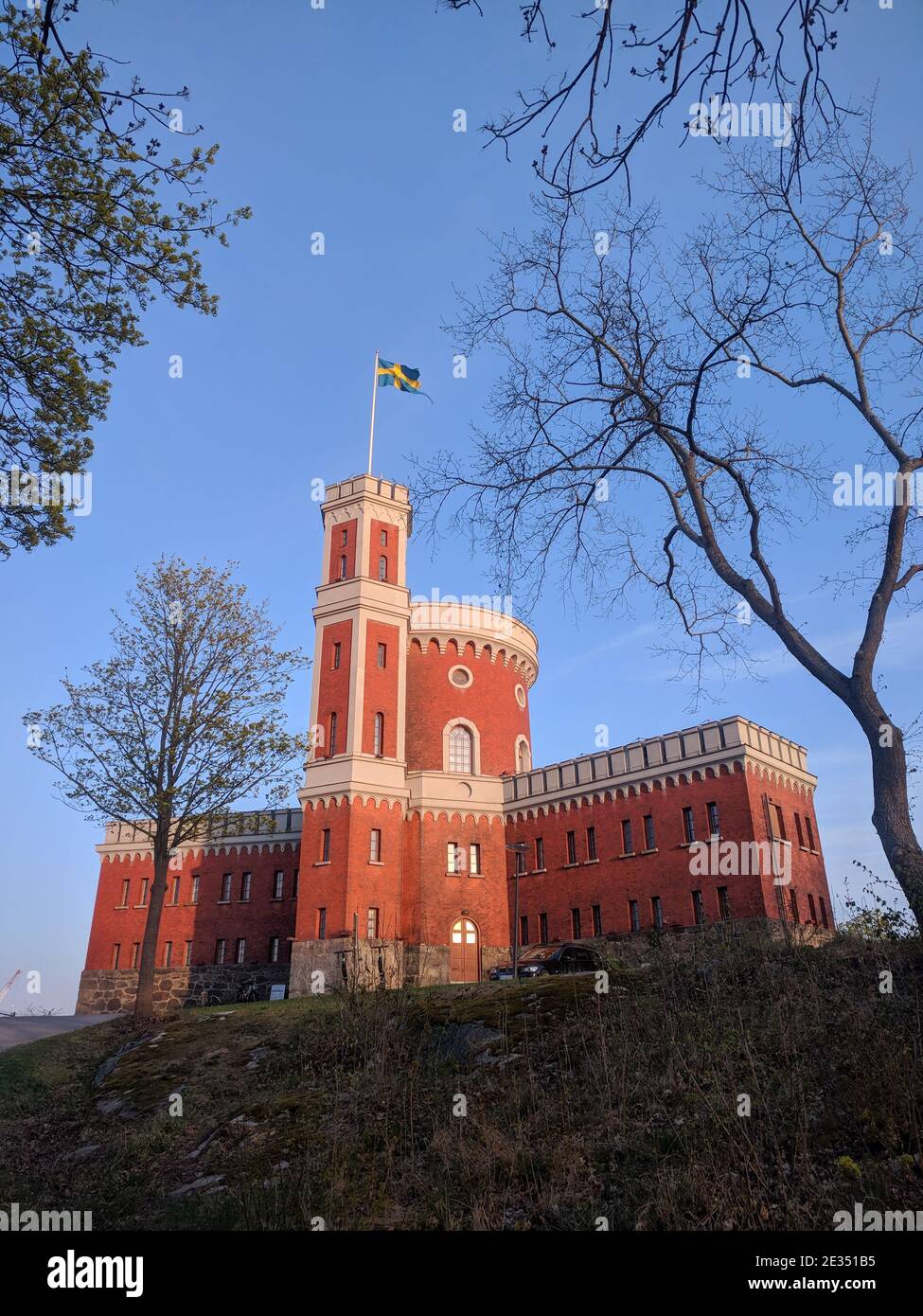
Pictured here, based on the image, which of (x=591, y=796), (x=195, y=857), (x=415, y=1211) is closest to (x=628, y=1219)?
(x=415, y=1211)

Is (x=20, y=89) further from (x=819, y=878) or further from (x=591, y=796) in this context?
(x=819, y=878)

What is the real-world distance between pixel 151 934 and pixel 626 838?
17573mm

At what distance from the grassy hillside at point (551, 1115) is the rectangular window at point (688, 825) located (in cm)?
1739

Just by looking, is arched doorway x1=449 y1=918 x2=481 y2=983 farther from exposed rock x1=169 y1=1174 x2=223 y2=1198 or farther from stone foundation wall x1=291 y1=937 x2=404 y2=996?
exposed rock x1=169 y1=1174 x2=223 y2=1198

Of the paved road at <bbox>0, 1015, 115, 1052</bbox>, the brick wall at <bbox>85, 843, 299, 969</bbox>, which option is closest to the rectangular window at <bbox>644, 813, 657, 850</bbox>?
the brick wall at <bbox>85, 843, 299, 969</bbox>

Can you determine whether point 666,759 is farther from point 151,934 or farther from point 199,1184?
point 199,1184

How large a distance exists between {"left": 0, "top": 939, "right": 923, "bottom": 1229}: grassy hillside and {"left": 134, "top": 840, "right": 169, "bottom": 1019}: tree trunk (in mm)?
8497

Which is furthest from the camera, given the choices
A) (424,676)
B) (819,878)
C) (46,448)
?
(424,676)

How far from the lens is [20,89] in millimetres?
7160

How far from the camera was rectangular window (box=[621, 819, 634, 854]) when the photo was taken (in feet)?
110

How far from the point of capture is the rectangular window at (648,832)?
32781mm

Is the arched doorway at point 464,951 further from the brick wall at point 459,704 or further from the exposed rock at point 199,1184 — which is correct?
the exposed rock at point 199,1184

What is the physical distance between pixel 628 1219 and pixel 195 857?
37292 mm
